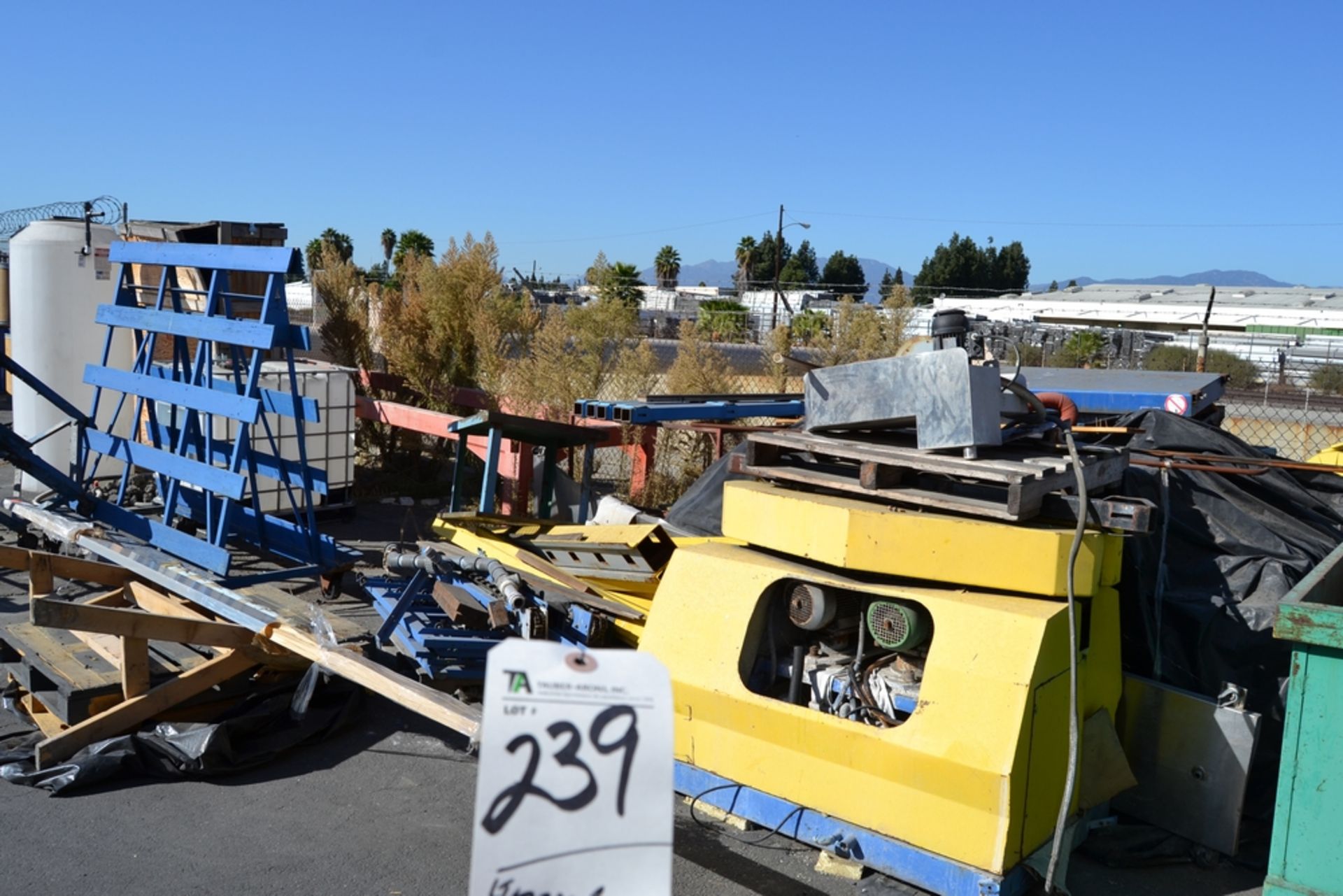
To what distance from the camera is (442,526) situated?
675 cm

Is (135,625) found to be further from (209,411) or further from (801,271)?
(801,271)

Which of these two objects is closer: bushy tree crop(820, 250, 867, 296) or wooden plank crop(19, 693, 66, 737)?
wooden plank crop(19, 693, 66, 737)

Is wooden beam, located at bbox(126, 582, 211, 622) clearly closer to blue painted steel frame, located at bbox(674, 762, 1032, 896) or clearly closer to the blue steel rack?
the blue steel rack

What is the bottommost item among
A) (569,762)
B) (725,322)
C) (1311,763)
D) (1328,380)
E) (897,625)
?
(1311,763)

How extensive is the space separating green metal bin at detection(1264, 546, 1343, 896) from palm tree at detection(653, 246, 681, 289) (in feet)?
227

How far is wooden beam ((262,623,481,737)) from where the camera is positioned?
13.7 ft

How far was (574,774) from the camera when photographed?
2.15m

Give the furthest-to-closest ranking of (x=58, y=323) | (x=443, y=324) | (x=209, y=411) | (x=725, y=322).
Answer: (x=725, y=322) → (x=443, y=324) → (x=58, y=323) → (x=209, y=411)

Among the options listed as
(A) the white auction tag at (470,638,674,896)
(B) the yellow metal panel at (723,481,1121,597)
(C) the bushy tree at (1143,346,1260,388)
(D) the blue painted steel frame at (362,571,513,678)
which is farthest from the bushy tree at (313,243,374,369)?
(C) the bushy tree at (1143,346,1260,388)

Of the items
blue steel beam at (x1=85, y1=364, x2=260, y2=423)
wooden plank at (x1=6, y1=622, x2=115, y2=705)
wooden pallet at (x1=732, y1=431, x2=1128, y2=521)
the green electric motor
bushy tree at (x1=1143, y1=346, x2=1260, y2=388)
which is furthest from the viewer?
bushy tree at (x1=1143, y1=346, x2=1260, y2=388)

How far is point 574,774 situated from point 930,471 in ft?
8.30

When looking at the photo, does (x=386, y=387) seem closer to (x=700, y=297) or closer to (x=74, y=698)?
(x=74, y=698)

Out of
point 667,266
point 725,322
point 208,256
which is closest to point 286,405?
point 208,256

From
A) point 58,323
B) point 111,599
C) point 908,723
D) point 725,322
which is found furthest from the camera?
point 725,322
